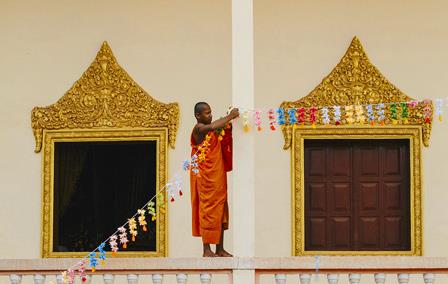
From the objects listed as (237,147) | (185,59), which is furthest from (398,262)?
(185,59)

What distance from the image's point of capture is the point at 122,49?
15.5m

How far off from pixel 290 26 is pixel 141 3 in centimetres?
158

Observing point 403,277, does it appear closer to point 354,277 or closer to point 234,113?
point 354,277

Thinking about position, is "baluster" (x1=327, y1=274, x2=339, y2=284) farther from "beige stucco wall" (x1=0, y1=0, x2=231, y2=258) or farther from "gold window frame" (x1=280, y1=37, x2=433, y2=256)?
"beige stucco wall" (x1=0, y1=0, x2=231, y2=258)

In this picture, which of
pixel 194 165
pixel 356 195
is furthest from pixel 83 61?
pixel 194 165

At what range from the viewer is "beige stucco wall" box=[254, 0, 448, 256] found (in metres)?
15.2

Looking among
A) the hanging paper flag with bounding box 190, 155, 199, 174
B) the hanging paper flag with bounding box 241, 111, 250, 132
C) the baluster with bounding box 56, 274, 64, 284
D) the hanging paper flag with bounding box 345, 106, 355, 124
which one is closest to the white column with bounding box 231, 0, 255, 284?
the hanging paper flag with bounding box 241, 111, 250, 132

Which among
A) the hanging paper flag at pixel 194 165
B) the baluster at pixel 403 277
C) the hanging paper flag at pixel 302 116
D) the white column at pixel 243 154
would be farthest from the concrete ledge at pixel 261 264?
the hanging paper flag at pixel 302 116

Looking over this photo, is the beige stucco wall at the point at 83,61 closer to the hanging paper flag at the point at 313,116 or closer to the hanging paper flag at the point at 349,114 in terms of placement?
the hanging paper flag at the point at 313,116

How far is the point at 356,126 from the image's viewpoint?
15234mm

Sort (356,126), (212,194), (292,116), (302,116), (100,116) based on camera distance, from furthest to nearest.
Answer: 1. (100,116)
2. (356,126)
3. (302,116)
4. (292,116)
5. (212,194)

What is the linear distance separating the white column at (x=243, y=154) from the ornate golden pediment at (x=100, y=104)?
2.80 metres

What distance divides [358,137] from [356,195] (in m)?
0.60

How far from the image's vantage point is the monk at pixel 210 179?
41.6 ft
